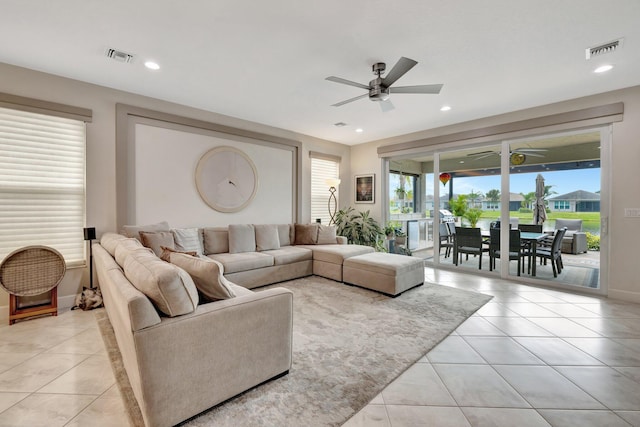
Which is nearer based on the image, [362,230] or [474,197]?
[474,197]

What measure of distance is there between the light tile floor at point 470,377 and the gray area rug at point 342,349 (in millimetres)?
109

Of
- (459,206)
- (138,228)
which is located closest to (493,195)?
(459,206)

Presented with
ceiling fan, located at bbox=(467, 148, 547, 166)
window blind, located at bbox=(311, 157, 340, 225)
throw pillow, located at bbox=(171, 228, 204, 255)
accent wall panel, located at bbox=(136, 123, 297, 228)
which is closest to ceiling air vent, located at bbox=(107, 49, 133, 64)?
accent wall panel, located at bbox=(136, 123, 297, 228)

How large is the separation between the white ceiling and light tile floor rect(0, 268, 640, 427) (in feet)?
8.76

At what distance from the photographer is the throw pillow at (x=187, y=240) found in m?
3.73

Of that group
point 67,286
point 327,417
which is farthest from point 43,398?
point 67,286

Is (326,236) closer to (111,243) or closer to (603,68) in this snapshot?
(111,243)

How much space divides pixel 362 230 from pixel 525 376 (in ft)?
13.7

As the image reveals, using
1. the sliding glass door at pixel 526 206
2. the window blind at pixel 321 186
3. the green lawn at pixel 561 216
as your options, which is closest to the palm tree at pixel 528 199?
the sliding glass door at pixel 526 206

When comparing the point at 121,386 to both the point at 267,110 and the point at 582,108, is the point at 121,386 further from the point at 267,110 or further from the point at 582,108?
the point at 582,108

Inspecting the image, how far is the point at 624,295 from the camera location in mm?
3646

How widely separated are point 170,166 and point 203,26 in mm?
2319

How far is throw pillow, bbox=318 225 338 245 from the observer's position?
531cm

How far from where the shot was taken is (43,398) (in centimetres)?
179
